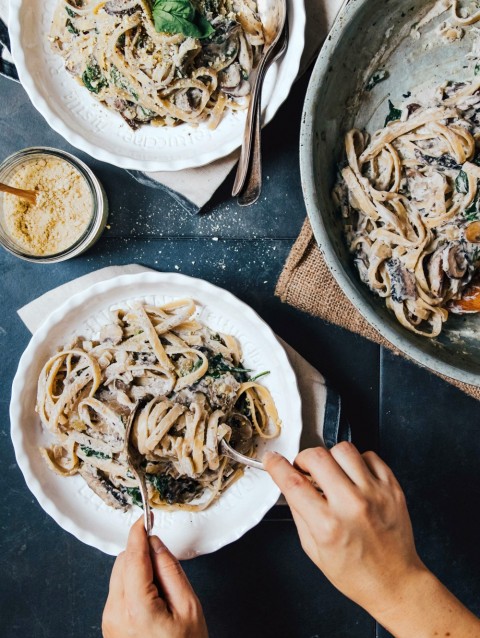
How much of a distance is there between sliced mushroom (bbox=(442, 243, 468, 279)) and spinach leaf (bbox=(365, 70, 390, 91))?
0.46 metres

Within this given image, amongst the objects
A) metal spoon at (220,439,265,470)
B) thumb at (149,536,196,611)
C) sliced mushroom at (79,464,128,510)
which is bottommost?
sliced mushroom at (79,464,128,510)

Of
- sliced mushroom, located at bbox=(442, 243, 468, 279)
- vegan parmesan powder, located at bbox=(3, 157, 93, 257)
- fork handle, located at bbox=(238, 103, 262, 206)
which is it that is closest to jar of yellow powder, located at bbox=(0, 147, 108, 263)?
vegan parmesan powder, located at bbox=(3, 157, 93, 257)

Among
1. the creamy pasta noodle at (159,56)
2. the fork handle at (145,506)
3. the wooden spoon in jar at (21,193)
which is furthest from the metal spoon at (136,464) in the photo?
the creamy pasta noodle at (159,56)

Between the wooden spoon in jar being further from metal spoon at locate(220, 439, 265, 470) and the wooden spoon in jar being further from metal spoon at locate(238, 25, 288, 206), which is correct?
metal spoon at locate(220, 439, 265, 470)

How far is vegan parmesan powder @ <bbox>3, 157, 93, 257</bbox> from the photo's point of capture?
1.88m

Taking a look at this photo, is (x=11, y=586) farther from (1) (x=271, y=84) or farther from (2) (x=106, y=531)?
(1) (x=271, y=84)

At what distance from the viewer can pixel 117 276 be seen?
1.88 metres

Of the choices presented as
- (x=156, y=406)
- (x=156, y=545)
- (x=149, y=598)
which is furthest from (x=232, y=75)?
(x=149, y=598)

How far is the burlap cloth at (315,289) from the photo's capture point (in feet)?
6.15

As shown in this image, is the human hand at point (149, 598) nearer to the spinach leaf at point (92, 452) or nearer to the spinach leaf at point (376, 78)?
the spinach leaf at point (92, 452)

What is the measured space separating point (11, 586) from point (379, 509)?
4.12 feet

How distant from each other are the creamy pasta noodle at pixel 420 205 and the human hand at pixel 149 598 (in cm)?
83

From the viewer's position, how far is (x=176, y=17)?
1.66 m

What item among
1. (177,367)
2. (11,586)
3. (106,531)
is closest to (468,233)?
(177,367)
